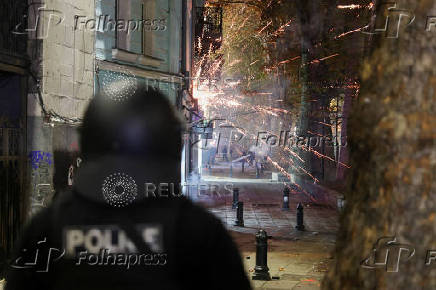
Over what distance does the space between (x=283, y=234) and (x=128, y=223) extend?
1168 centimetres

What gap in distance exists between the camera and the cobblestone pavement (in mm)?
9167

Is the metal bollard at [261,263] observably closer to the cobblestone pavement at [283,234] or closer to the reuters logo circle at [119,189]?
the cobblestone pavement at [283,234]

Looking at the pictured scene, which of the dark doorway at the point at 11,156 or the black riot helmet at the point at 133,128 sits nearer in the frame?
the black riot helmet at the point at 133,128

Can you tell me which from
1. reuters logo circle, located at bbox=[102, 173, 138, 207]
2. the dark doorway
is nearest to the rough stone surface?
reuters logo circle, located at bbox=[102, 173, 138, 207]

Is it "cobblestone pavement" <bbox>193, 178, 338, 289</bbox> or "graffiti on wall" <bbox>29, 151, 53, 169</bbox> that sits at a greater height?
"graffiti on wall" <bbox>29, 151, 53, 169</bbox>

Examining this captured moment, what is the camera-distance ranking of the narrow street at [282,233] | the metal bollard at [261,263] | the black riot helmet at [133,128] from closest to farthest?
the black riot helmet at [133,128]
the metal bollard at [261,263]
the narrow street at [282,233]

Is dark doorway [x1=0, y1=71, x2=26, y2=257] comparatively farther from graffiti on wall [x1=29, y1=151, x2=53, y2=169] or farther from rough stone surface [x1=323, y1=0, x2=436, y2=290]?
rough stone surface [x1=323, y1=0, x2=436, y2=290]

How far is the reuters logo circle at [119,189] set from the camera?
7.14 feet

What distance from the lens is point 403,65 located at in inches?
119

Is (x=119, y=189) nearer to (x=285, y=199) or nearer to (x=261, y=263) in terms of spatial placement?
(x=261, y=263)

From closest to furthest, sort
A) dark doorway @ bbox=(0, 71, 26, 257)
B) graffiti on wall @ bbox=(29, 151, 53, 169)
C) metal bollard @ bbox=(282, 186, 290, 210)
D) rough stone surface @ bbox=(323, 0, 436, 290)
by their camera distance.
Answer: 1. rough stone surface @ bbox=(323, 0, 436, 290)
2. dark doorway @ bbox=(0, 71, 26, 257)
3. graffiti on wall @ bbox=(29, 151, 53, 169)
4. metal bollard @ bbox=(282, 186, 290, 210)

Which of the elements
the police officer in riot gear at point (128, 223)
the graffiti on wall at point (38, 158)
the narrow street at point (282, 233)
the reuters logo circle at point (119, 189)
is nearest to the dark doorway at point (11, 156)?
the graffiti on wall at point (38, 158)

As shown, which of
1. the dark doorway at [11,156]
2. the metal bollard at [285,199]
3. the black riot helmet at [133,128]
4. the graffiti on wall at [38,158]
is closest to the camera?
the black riot helmet at [133,128]

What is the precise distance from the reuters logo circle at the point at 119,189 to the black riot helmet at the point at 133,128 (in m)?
0.10
